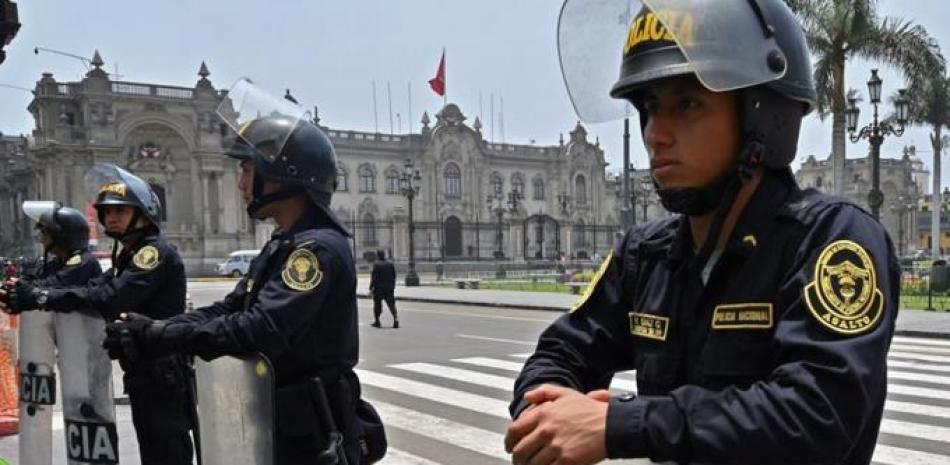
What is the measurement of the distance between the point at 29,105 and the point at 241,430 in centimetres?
6803

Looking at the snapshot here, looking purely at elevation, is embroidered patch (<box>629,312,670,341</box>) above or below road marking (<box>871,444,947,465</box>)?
above

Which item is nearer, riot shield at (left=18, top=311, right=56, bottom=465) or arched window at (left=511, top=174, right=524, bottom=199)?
riot shield at (left=18, top=311, right=56, bottom=465)

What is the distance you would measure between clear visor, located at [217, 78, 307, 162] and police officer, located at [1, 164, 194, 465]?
1.18 meters

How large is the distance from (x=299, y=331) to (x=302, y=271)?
0.76ft

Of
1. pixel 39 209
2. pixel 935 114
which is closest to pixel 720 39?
pixel 39 209

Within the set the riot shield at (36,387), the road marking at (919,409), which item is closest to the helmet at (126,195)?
the riot shield at (36,387)

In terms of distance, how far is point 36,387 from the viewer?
16.6ft

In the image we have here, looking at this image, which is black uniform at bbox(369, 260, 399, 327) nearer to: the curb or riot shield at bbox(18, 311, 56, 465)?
the curb

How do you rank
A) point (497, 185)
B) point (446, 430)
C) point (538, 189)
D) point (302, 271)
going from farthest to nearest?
1. point (538, 189)
2. point (497, 185)
3. point (446, 430)
4. point (302, 271)

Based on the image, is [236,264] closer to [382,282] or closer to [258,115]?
[382,282]

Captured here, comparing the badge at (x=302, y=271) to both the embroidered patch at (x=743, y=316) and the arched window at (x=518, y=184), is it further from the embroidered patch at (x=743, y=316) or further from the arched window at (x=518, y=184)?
the arched window at (x=518, y=184)

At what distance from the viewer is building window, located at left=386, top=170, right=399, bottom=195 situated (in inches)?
2808

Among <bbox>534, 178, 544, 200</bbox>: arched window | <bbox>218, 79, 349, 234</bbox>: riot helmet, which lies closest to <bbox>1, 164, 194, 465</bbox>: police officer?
<bbox>218, 79, 349, 234</bbox>: riot helmet

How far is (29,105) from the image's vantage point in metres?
61.0
